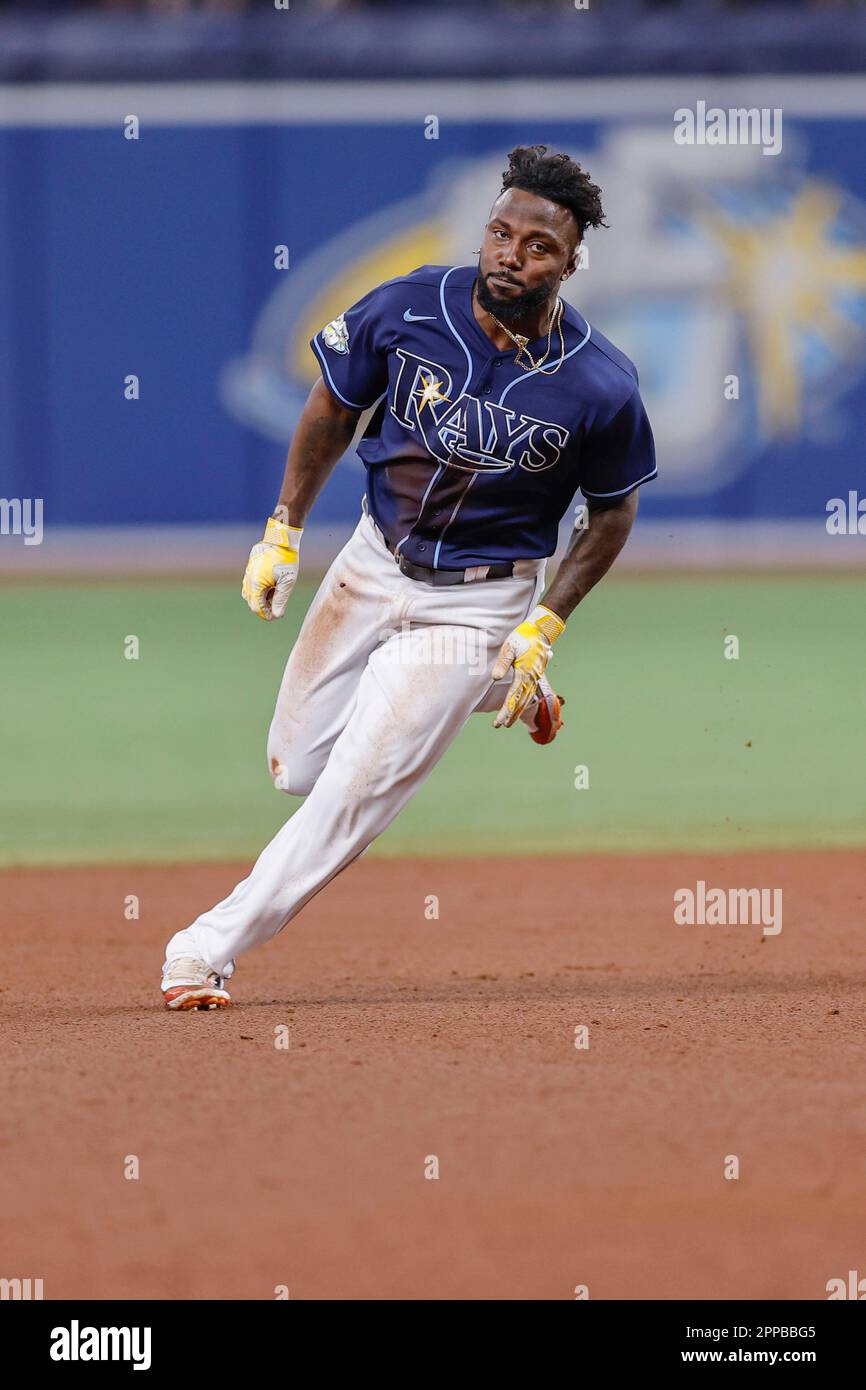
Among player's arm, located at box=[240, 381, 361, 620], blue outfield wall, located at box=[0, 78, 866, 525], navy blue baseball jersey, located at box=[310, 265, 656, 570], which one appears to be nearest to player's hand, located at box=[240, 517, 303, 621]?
player's arm, located at box=[240, 381, 361, 620]

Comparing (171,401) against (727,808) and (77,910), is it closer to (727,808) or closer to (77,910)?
(727,808)

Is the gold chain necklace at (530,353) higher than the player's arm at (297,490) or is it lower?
higher

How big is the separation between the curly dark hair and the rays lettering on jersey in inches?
21.6

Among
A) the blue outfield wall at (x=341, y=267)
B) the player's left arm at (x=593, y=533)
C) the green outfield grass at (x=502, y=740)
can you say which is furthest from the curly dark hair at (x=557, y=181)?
the blue outfield wall at (x=341, y=267)

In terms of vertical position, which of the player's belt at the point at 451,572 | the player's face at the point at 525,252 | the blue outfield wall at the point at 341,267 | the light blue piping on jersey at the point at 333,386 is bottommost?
the player's belt at the point at 451,572

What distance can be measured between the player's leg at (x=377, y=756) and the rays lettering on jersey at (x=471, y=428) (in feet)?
1.29

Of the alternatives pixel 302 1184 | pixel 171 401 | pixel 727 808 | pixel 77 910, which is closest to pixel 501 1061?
pixel 302 1184

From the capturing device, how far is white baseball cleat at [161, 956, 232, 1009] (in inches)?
213

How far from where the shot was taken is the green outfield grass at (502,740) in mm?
8906

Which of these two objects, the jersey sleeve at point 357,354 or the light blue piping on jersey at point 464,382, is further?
the jersey sleeve at point 357,354

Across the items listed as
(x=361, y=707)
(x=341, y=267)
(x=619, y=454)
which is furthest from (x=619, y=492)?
(x=341, y=267)

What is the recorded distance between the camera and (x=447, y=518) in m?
5.34

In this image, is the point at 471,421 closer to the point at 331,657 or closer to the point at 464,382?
the point at 464,382

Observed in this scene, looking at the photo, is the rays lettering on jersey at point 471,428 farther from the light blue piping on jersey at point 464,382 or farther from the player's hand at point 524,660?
the player's hand at point 524,660
